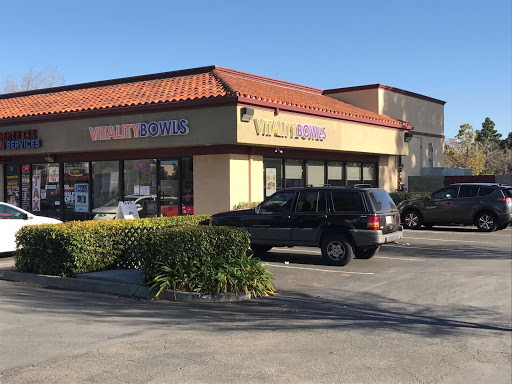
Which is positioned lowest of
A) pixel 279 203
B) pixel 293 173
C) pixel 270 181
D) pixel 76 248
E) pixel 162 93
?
pixel 76 248

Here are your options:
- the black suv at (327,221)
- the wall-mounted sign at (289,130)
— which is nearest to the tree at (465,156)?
the wall-mounted sign at (289,130)

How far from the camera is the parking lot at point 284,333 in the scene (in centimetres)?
561

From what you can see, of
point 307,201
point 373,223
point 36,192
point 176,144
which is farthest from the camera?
point 36,192

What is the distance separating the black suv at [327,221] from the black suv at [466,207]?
767cm

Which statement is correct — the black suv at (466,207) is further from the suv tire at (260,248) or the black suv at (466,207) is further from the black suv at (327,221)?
the suv tire at (260,248)

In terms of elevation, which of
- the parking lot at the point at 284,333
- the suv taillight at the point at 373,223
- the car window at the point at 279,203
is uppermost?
the car window at the point at 279,203

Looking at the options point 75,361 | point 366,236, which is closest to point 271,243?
point 366,236

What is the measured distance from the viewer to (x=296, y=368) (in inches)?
226

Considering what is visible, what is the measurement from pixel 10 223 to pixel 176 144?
17.6 ft

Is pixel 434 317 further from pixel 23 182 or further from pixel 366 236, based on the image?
pixel 23 182

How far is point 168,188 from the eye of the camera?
60.0 feet

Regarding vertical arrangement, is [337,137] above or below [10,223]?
above

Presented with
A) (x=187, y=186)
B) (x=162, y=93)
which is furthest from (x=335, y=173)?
(x=162, y=93)

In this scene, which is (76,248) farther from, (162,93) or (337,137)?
(337,137)
